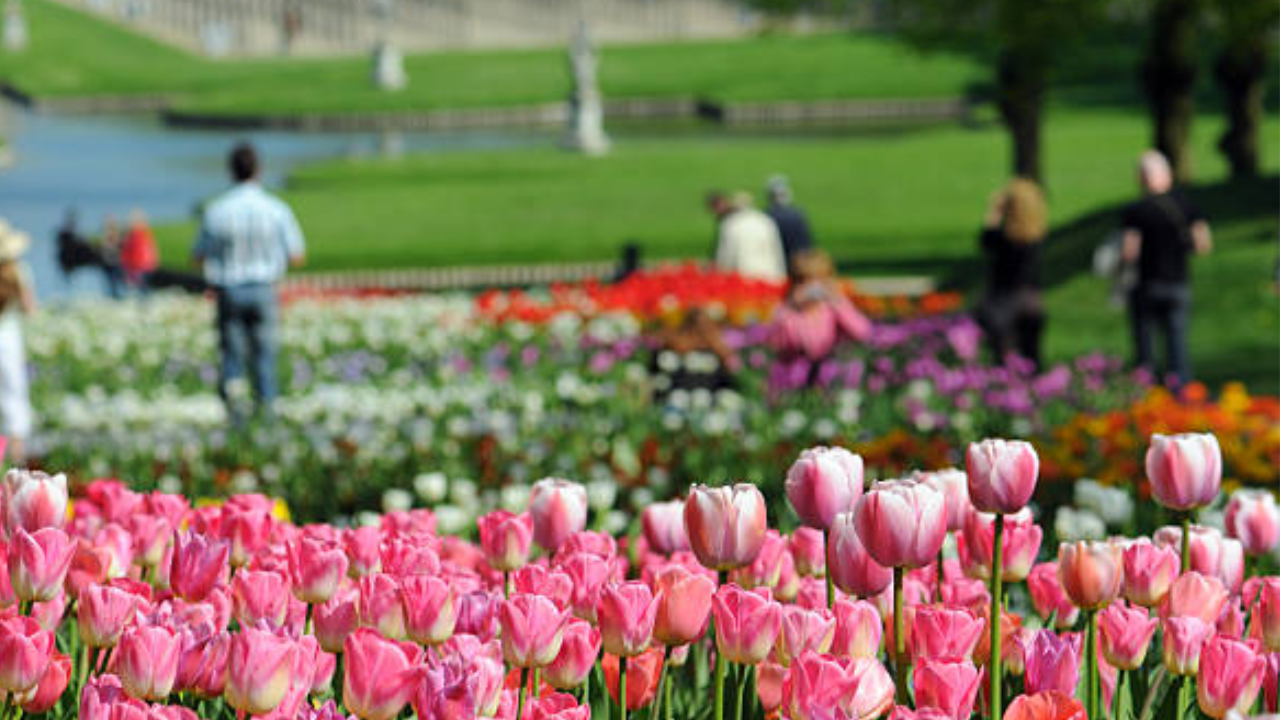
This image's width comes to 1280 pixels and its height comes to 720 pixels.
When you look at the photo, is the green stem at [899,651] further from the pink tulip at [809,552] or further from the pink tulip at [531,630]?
the pink tulip at [809,552]

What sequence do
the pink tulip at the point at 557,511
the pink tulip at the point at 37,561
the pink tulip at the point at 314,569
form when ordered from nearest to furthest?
1. the pink tulip at the point at 37,561
2. the pink tulip at the point at 314,569
3. the pink tulip at the point at 557,511

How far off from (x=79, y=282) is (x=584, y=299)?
1437 cm

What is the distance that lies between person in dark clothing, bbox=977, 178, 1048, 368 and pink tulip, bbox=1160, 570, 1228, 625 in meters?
9.78

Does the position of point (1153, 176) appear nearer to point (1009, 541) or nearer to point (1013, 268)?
point (1013, 268)

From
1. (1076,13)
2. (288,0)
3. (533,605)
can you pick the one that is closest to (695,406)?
(533,605)

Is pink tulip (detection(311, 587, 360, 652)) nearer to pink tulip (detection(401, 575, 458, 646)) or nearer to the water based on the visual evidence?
pink tulip (detection(401, 575, 458, 646))

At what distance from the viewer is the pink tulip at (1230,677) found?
7.52 ft

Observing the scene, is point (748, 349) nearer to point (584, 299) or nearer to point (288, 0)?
point (584, 299)

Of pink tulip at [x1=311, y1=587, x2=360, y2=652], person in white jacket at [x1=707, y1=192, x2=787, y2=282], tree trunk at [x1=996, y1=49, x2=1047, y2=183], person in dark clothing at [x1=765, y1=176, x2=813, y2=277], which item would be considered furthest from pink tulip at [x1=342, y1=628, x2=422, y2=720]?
tree trunk at [x1=996, y1=49, x2=1047, y2=183]

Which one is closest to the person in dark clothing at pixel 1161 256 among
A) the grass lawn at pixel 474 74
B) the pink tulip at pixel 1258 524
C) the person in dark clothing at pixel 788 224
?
the person in dark clothing at pixel 788 224

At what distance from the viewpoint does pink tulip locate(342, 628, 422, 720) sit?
7.20 feet

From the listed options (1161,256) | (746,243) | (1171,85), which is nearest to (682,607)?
(1161,256)

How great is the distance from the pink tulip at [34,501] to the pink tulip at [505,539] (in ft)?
2.02

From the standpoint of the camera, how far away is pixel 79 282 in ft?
92.7
